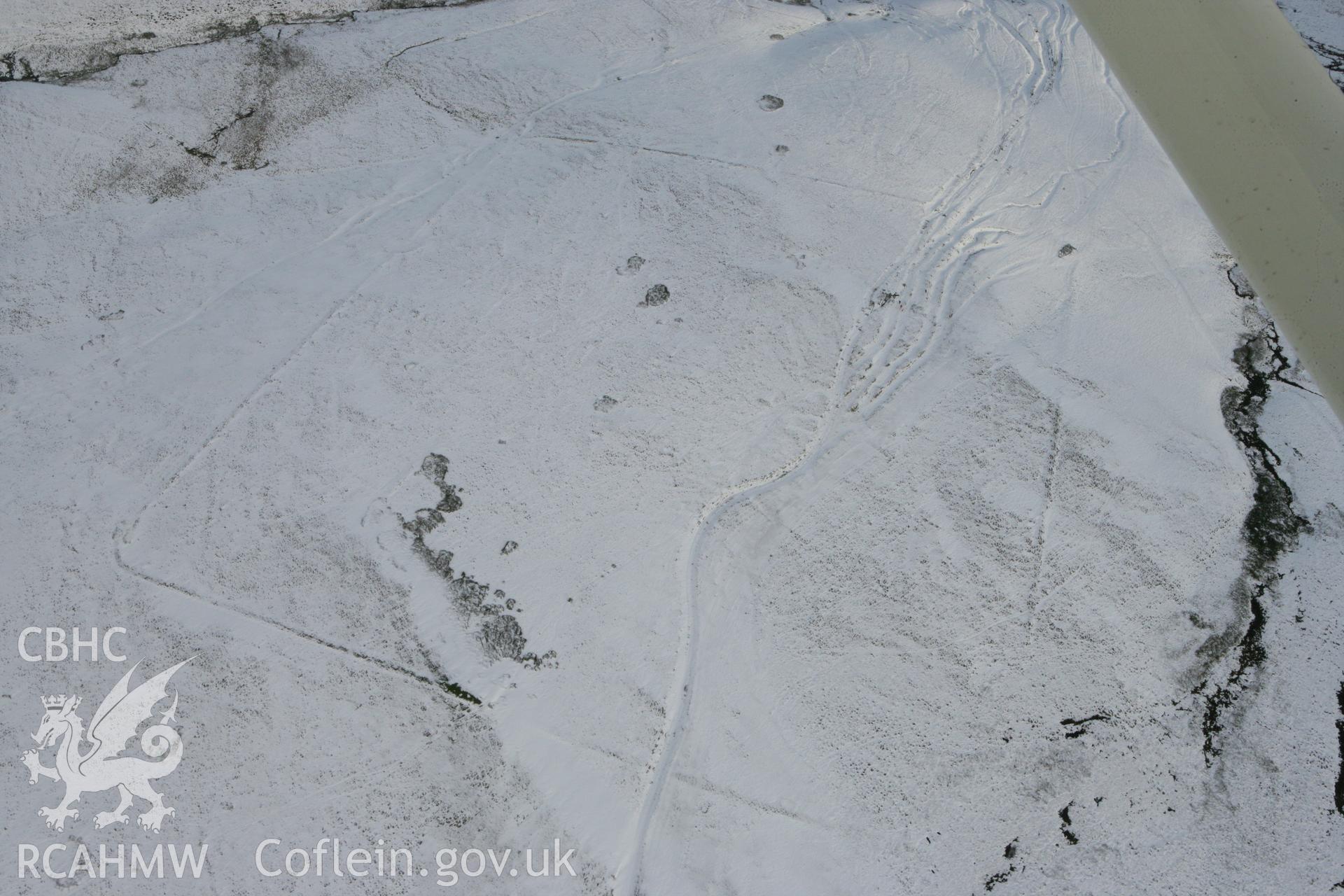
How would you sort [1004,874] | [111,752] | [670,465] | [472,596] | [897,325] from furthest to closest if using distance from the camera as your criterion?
[897,325], [670,465], [472,596], [111,752], [1004,874]

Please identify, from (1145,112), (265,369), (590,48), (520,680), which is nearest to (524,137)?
(590,48)

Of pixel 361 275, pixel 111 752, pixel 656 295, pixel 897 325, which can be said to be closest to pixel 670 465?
pixel 656 295

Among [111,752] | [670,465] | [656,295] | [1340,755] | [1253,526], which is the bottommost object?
[111,752]

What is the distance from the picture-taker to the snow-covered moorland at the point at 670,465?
326 centimetres

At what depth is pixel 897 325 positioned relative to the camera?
13.9 feet

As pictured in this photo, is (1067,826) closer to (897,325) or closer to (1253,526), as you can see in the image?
(1253,526)

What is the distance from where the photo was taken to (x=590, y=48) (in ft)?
17.4

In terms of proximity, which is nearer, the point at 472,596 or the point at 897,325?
the point at 472,596

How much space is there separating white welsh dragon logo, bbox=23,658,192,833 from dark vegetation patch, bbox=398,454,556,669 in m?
1.06

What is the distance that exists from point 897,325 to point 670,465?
131 centimetres

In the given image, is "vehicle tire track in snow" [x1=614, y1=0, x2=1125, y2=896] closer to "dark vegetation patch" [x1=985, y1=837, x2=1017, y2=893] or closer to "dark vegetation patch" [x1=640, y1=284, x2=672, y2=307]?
"dark vegetation patch" [x1=640, y1=284, x2=672, y2=307]

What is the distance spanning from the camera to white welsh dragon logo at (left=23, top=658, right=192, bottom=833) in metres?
3.22

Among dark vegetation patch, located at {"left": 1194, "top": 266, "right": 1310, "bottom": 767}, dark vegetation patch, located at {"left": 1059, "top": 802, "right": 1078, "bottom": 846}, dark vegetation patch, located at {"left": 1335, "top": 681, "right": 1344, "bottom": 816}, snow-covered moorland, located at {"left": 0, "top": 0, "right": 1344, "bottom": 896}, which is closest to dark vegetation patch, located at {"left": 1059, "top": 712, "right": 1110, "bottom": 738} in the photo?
snow-covered moorland, located at {"left": 0, "top": 0, "right": 1344, "bottom": 896}

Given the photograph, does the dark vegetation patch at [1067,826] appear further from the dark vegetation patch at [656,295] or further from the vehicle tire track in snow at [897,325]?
the dark vegetation patch at [656,295]
